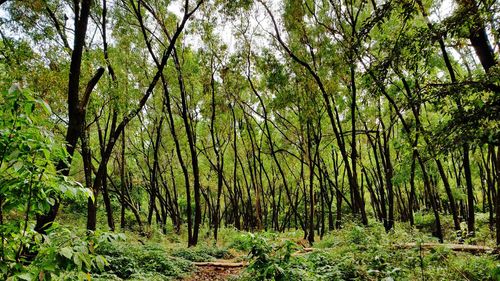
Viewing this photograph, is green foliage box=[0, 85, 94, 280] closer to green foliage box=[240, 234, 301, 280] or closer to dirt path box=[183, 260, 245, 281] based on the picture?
green foliage box=[240, 234, 301, 280]

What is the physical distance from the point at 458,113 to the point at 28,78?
31.9 ft

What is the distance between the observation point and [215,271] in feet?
35.3

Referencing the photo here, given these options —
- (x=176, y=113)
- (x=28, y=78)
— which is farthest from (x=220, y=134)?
(x=28, y=78)

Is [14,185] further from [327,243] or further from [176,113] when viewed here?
[176,113]

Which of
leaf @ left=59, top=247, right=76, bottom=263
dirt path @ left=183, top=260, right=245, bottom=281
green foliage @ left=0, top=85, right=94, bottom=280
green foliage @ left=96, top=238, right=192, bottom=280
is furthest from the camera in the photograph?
dirt path @ left=183, top=260, right=245, bottom=281

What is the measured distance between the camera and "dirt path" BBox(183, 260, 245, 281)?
9696 mm

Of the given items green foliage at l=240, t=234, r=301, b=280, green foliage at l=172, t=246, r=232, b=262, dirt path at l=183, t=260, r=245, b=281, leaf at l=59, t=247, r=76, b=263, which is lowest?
dirt path at l=183, t=260, r=245, b=281

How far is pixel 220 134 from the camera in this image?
864 inches

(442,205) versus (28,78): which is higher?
(28,78)

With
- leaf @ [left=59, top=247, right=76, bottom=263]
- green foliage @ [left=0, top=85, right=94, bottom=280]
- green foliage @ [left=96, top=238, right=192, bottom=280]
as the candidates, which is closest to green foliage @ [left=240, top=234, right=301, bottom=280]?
green foliage @ [left=0, top=85, right=94, bottom=280]

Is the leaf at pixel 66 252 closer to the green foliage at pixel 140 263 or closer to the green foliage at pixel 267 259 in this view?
the green foliage at pixel 267 259

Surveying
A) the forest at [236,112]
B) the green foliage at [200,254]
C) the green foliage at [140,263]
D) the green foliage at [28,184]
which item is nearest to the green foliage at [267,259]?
the forest at [236,112]

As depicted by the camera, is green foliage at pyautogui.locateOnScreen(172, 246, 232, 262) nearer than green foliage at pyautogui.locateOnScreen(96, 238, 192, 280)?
No

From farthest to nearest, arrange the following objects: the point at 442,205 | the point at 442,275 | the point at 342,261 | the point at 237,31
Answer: the point at 442,205 → the point at 237,31 → the point at 342,261 → the point at 442,275
